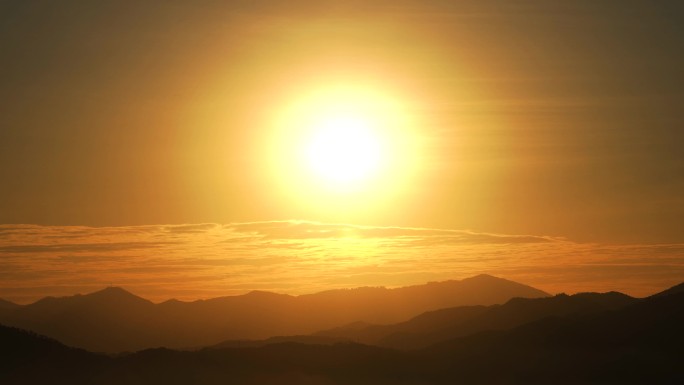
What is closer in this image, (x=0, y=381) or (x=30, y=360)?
(x=0, y=381)

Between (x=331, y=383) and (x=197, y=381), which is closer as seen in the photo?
(x=197, y=381)

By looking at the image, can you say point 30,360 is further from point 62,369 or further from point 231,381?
point 231,381

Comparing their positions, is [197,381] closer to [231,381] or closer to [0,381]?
[231,381]

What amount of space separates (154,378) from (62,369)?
22835 mm

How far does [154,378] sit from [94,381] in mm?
12434

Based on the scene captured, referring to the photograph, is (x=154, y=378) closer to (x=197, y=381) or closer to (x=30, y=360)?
(x=197, y=381)

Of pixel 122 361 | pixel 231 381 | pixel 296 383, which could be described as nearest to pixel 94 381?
pixel 122 361

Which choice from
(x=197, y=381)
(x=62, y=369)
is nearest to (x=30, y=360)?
(x=62, y=369)

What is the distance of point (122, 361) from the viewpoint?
197 metres

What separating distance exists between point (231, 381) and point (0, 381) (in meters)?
48.1

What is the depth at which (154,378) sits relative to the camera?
619 ft

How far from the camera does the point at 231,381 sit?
7485 inches

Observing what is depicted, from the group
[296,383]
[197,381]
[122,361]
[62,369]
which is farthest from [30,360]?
[296,383]

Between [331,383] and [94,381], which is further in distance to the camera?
[331,383]
